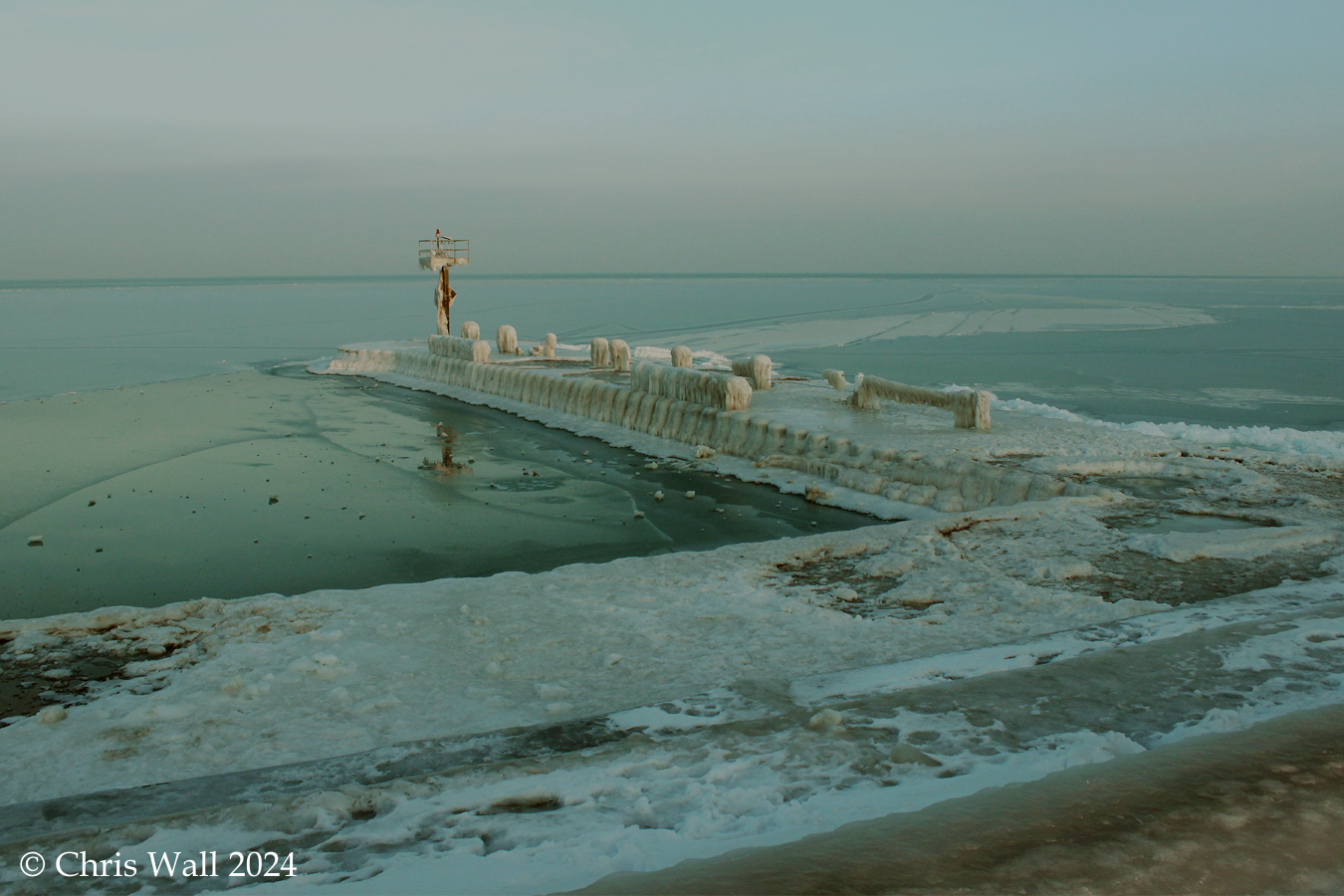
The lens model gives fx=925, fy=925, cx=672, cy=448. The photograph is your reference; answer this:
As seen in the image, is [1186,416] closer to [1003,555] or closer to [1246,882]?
[1003,555]

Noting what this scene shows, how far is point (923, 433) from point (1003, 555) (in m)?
5.52

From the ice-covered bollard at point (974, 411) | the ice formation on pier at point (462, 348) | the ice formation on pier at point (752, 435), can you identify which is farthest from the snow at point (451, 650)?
the ice formation on pier at point (462, 348)

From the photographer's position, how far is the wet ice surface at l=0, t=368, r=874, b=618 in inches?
363

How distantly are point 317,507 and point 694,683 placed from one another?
789 cm

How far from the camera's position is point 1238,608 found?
611 cm

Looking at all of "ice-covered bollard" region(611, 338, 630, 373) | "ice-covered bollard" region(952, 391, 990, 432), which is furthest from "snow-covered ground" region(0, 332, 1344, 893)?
"ice-covered bollard" region(611, 338, 630, 373)

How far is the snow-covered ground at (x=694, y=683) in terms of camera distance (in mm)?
3342

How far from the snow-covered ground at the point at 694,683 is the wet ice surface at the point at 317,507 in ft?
5.64

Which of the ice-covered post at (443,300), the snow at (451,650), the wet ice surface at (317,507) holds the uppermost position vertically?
the ice-covered post at (443,300)

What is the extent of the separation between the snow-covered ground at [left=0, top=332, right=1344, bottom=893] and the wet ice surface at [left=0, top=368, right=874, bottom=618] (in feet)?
5.64

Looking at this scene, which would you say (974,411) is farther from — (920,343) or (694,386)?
(920,343)

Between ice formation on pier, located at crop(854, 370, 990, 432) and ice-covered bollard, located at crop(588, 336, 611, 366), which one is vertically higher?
ice-covered bollard, located at crop(588, 336, 611, 366)

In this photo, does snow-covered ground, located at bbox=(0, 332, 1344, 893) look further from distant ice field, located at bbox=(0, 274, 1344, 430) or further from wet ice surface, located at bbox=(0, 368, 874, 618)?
distant ice field, located at bbox=(0, 274, 1344, 430)

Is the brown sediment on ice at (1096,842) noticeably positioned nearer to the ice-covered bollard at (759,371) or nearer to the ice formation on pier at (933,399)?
the ice formation on pier at (933,399)
